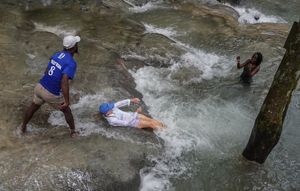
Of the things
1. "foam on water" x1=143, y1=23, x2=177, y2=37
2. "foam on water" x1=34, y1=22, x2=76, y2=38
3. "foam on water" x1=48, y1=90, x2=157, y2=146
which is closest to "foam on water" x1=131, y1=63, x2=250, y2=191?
"foam on water" x1=48, y1=90, x2=157, y2=146

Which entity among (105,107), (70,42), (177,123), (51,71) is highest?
(70,42)

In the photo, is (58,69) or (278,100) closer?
(58,69)

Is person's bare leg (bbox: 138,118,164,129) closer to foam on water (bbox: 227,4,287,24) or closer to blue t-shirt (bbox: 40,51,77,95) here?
blue t-shirt (bbox: 40,51,77,95)

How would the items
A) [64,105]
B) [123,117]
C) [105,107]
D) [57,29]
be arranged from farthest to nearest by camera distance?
1. [57,29]
2. [123,117]
3. [105,107]
4. [64,105]

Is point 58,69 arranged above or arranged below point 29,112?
above

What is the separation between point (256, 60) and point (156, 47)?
8.60ft

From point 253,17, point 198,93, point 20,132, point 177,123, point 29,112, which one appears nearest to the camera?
point 29,112

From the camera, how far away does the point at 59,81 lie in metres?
7.30

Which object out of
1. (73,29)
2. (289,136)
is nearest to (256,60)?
(289,136)

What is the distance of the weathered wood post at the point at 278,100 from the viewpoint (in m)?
7.07

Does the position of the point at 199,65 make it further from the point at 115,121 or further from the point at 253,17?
the point at 253,17

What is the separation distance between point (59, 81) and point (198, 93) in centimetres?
418

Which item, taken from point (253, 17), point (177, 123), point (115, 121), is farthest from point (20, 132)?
point (253, 17)

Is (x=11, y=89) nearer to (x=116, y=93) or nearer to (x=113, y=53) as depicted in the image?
(x=116, y=93)
